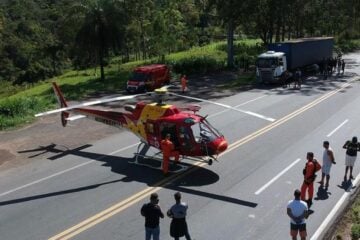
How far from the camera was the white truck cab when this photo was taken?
35031mm

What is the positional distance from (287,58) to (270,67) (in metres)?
3.41

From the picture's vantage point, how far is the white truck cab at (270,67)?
35031mm

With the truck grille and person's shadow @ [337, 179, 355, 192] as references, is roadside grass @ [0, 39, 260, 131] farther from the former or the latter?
person's shadow @ [337, 179, 355, 192]

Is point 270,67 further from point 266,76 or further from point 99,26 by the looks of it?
point 99,26

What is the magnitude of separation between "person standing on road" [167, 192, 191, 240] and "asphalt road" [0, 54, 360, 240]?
3.90 ft

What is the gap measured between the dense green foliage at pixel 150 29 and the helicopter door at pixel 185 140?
22232 millimetres

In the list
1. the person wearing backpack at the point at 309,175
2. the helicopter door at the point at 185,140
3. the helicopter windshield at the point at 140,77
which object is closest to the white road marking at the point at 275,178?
the person wearing backpack at the point at 309,175

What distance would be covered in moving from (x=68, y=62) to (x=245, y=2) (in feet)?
176

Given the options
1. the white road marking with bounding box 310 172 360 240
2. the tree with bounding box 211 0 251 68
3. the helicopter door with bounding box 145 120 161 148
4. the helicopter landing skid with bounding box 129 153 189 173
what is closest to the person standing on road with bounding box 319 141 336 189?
the white road marking with bounding box 310 172 360 240

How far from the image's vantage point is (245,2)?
41781 mm

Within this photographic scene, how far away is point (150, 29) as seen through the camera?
47.4 m

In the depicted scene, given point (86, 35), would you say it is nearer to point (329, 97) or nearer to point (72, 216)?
point (329, 97)

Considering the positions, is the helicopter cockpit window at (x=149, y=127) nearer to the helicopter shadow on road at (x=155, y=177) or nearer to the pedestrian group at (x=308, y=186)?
the helicopter shadow on road at (x=155, y=177)

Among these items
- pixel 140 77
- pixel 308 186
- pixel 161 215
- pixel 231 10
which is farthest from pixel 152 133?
pixel 231 10
